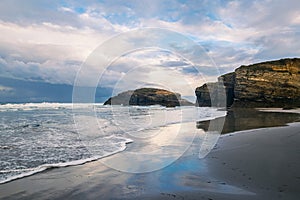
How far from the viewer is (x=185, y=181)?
5711 mm

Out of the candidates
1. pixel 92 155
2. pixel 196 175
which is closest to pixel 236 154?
pixel 196 175

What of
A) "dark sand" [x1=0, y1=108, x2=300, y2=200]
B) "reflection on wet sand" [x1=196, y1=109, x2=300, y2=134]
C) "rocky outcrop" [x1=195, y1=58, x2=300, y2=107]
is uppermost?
"rocky outcrop" [x1=195, y1=58, x2=300, y2=107]

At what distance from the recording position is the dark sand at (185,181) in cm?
483

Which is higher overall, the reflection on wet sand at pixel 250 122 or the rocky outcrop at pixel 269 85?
the rocky outcrop at pixel 269 85

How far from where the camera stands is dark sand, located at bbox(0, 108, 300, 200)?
483cm

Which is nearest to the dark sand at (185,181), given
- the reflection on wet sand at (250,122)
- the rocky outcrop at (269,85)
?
the reflection on wet sand at (250,122)

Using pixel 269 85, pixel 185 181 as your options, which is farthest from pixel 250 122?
pixel 269 85

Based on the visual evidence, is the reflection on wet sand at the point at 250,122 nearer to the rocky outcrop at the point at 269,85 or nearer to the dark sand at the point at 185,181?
the dark sand at the point at 185,181

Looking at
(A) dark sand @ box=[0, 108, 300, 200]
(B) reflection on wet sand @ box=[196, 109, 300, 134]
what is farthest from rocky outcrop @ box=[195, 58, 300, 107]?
(A) dark sand @ box=[0, 108, 300, 200]

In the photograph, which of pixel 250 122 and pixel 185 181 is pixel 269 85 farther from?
pixel 185 181

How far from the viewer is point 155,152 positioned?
375 inches

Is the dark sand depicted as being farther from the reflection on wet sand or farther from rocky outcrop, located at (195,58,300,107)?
rocky outcrop, located at (195,58,300,107)

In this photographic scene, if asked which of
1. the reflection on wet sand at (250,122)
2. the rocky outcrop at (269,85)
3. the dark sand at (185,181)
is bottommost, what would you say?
the dark sand at (185,181)

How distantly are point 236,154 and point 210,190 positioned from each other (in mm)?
3593
